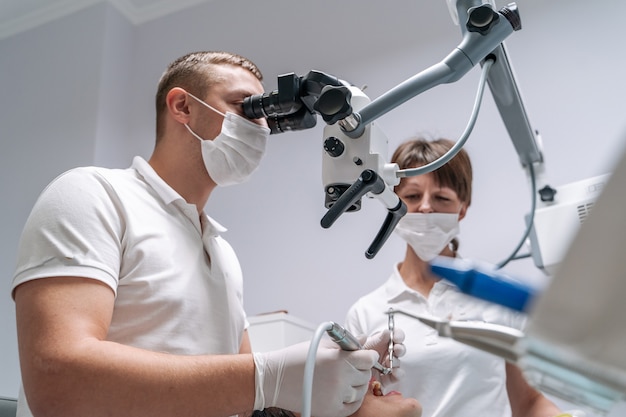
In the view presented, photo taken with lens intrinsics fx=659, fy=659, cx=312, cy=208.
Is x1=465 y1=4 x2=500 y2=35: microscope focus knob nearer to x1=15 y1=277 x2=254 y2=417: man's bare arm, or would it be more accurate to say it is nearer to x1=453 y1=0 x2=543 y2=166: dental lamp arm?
x1=453 y1=0 x2=543 y2=166: dental lamp arm

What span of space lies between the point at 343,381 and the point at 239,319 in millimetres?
477

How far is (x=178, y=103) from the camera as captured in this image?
158 cm

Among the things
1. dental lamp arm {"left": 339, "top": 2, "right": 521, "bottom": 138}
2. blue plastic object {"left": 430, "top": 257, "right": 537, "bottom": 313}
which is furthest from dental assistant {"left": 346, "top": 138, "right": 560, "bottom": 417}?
blue plastic object {"left": 430, "top": 257, "right": 537, "bottom": 313}

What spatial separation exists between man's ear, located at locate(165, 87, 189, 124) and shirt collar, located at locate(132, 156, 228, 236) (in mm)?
149

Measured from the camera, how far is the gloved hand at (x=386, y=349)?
1.19 meters

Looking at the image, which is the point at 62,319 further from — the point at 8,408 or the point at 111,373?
the point at 8,408

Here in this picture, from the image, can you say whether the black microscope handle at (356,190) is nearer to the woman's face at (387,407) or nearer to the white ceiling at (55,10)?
the woman's face at (387,407)

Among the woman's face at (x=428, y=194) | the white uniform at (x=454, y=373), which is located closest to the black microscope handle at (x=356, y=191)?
the white uniform at (x=454, y=373)

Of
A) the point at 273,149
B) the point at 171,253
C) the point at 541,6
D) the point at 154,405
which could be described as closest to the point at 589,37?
the point at 541,6

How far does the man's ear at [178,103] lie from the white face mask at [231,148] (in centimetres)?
4

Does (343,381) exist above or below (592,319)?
below

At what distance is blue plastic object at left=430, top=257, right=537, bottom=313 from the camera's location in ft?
1.38

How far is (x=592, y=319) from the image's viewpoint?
34 cm

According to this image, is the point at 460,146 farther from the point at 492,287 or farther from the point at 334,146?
the point at 492,287
